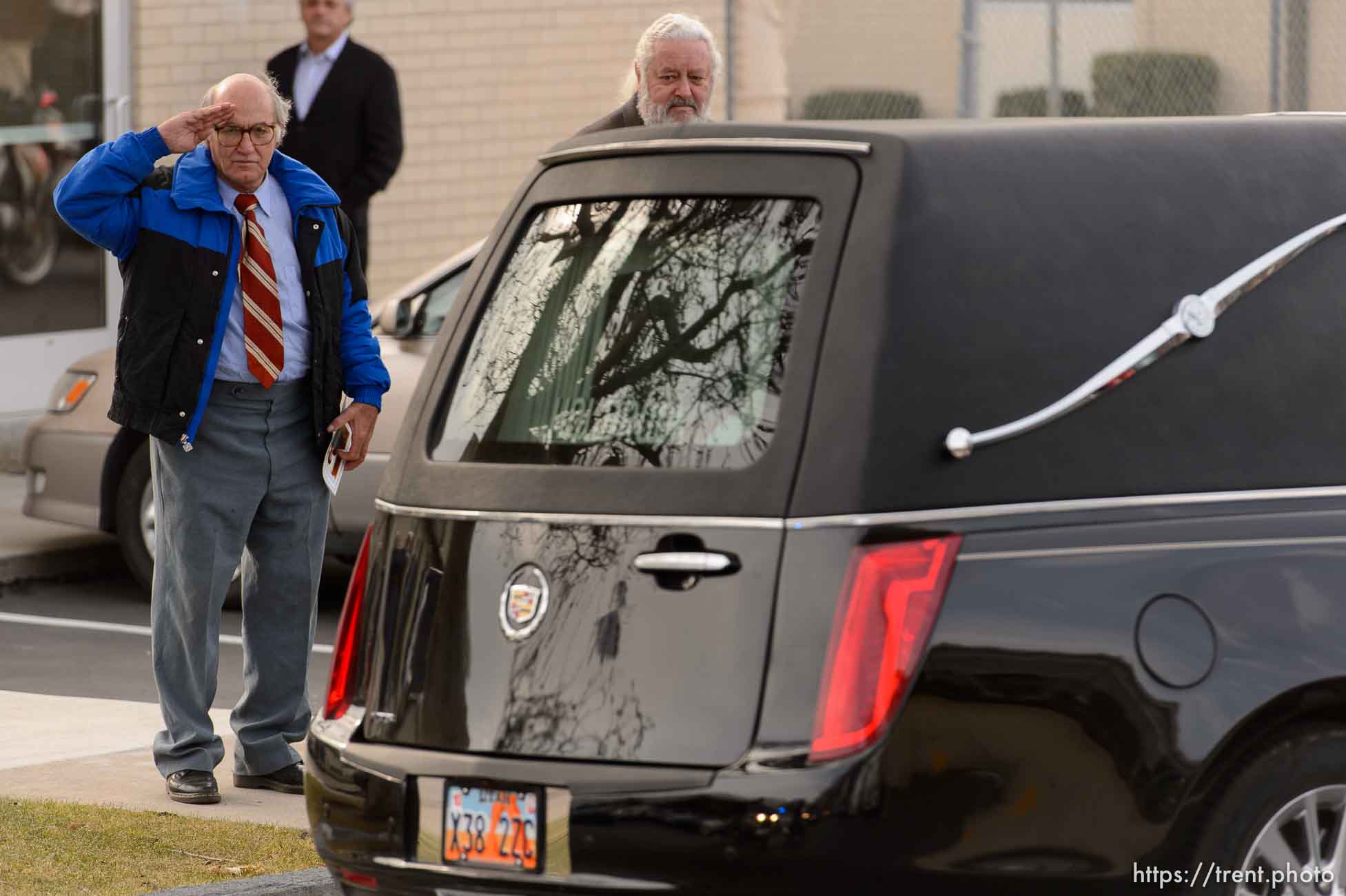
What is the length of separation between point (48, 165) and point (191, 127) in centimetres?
773

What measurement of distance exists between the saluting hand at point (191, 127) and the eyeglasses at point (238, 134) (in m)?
0.05

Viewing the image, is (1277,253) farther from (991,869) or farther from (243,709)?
(243,709)

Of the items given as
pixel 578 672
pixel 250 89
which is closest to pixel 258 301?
pixel 250 89

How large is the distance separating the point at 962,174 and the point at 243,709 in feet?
10.2

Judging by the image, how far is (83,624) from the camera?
931 cm

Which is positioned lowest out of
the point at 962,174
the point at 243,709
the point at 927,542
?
the point at 243,709

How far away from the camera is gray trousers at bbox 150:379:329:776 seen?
6.16 m

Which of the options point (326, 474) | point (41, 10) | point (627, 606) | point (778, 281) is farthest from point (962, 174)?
point (41, 10)

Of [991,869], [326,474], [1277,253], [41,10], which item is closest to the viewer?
[991,869]

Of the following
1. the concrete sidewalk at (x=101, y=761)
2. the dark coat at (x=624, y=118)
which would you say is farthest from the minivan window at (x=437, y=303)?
the dark coat at (x=624, y=118)

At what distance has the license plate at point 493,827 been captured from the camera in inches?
158

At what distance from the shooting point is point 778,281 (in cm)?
406

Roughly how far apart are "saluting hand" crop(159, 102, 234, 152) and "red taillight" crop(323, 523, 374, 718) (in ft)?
5.55

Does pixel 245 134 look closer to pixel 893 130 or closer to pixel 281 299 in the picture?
pixel 281 299
